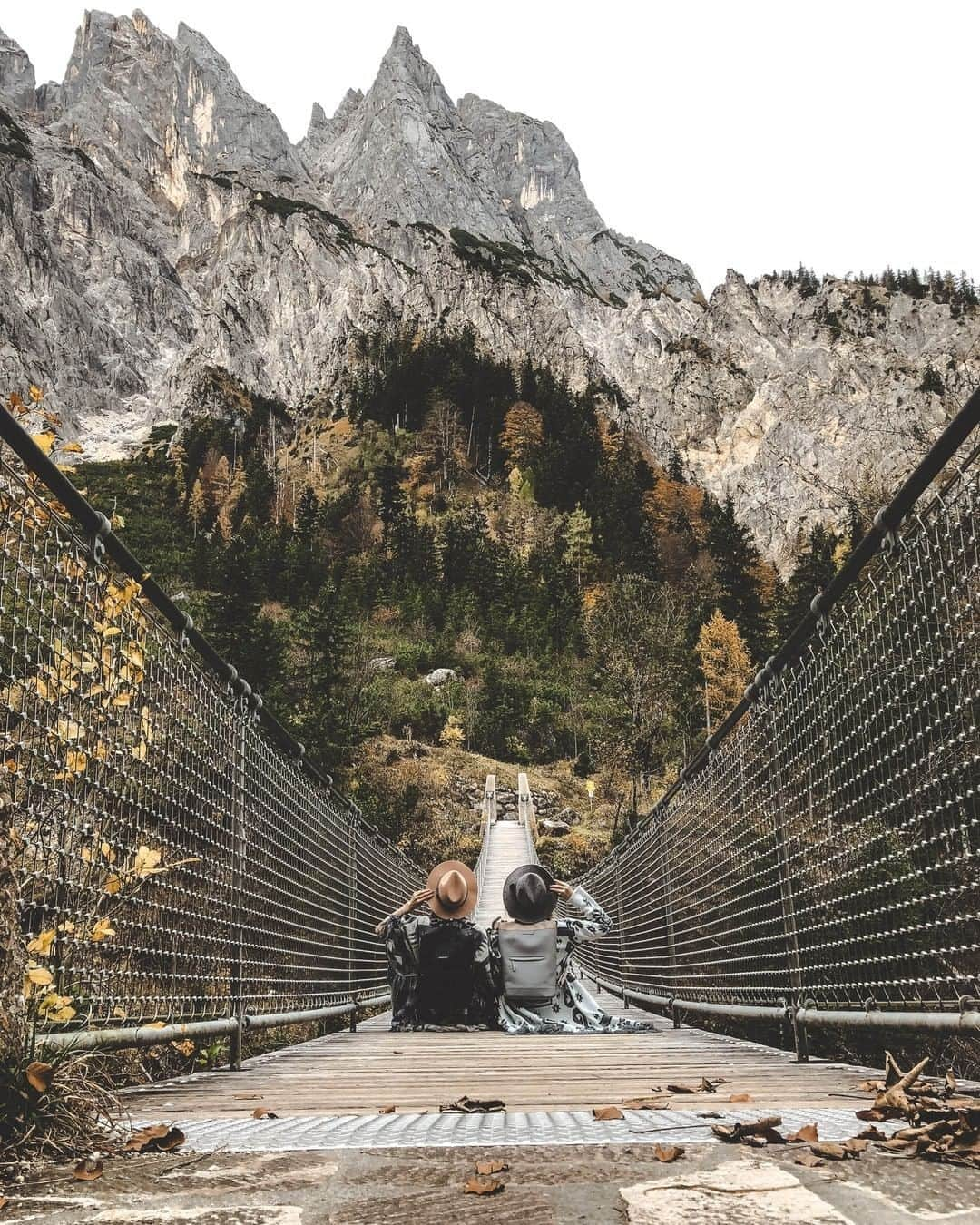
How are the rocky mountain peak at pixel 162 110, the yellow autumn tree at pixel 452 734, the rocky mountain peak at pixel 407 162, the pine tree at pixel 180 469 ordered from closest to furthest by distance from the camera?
1. the yellow autumn tree at pixel 452 734
2. the pine tree at pixel 180 469
3. the rocky mountain peak at pixel 407 162
4. the rocky mountain peak at pixel 162 110

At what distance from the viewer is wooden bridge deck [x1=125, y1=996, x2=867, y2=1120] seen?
2.00 meters

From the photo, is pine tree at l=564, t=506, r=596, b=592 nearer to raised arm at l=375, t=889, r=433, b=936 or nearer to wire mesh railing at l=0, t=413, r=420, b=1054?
raised arm at l=375, t=889, r=433, b=936

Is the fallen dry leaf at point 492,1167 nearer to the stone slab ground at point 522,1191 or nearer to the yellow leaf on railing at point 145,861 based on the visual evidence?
the stone slab ground at point 522,1191

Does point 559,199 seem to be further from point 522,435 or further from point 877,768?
point 877,768

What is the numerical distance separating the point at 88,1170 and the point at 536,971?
14.4 ft

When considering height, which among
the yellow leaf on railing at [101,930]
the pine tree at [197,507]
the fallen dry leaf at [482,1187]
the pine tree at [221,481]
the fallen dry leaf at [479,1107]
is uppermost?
the pine tree at [221,481]

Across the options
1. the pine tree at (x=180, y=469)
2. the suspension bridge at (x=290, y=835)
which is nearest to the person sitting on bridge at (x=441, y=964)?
the suspension bridge at (x=290, y=835)

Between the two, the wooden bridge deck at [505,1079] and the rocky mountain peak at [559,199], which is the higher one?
the rocky mountain peak at [559,199]

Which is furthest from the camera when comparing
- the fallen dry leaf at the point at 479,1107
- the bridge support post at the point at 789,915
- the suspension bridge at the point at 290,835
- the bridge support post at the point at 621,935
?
the bridge support post at the point at 621,935

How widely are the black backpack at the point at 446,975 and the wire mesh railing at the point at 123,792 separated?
1153mm

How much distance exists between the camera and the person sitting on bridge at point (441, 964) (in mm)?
5477

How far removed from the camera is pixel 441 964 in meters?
5.51

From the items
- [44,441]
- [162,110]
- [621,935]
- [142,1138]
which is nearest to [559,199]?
[162,110]

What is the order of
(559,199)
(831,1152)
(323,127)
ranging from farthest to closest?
(559,199) < (323,127) < (831,1152)
